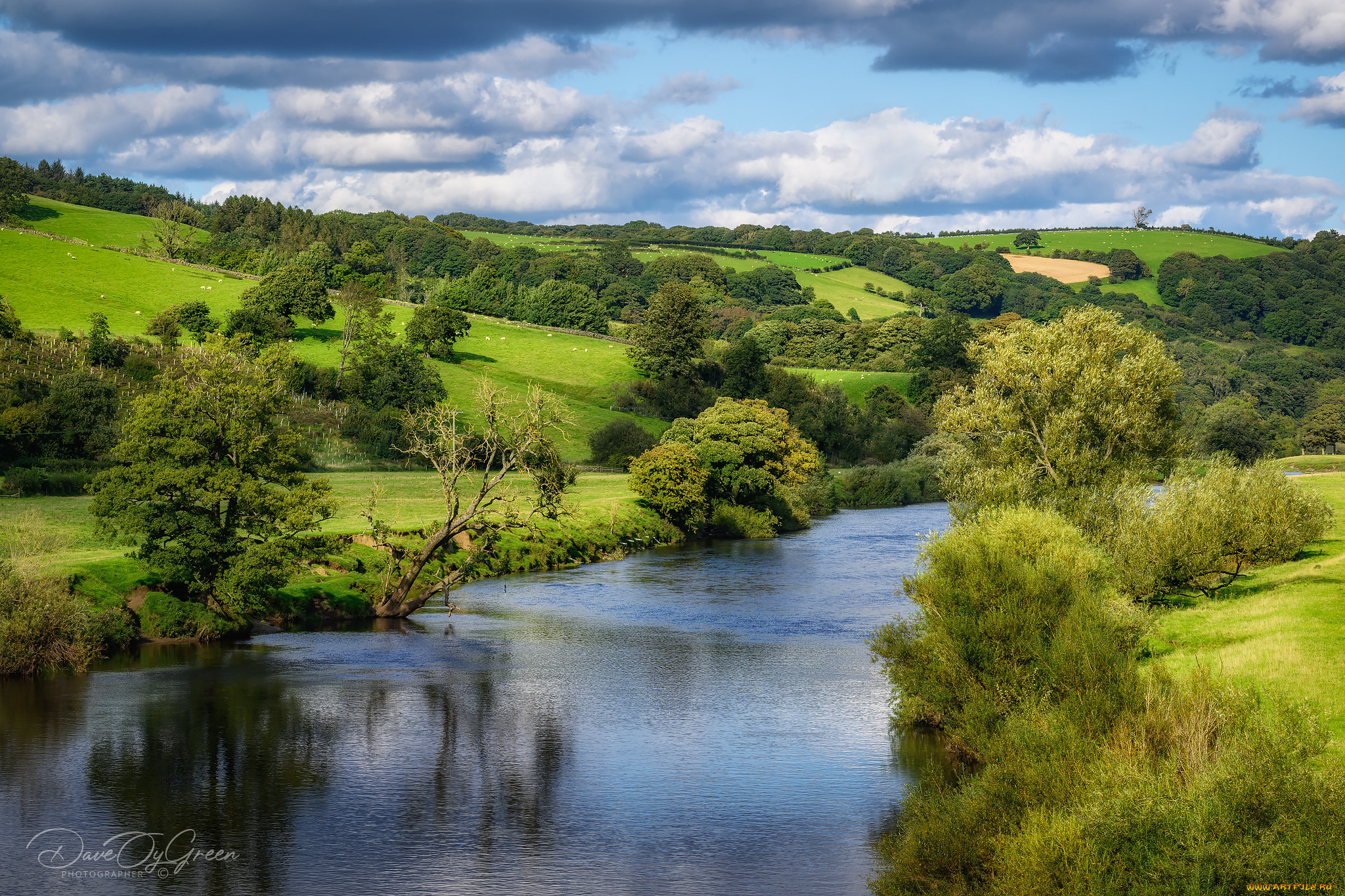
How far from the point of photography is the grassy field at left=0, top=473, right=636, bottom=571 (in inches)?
1702

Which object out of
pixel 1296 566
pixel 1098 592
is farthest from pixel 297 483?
pixel 1296 566

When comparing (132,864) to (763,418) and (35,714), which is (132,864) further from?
(763,418)

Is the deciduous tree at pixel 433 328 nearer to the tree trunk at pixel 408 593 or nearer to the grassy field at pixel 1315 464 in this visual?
the tree trunk at pixel 408 593

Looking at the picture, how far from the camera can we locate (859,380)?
135125 mm

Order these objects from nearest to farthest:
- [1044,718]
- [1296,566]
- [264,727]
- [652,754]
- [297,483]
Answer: [1044,718]
[652,754]
[264,727]
[1296,566]
[297,483]

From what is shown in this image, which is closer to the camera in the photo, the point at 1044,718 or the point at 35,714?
the point at 1044,718

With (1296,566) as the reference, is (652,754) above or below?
below

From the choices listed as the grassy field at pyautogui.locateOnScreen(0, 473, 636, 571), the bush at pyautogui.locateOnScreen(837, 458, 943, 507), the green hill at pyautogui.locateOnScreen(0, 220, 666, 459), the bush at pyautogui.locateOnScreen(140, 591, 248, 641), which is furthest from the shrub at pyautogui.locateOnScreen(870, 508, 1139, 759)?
the bush at pyautogui.locateOnScreen(837, 458, 943, 507)

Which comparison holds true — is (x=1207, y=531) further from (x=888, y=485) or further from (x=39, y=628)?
(x=888, y=485)

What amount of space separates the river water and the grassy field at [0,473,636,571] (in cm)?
855

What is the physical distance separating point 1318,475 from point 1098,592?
6366 centimetres

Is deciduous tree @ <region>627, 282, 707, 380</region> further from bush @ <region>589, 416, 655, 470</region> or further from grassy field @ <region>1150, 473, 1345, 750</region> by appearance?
grassy field @ <region>1150, 473, 1345, 750</region>

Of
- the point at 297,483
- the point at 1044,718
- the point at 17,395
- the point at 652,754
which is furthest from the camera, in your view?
the point at 17,395

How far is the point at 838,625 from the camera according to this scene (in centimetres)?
4400
